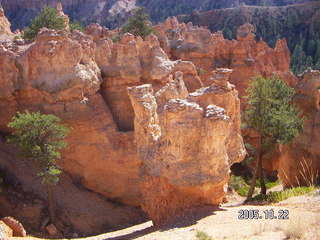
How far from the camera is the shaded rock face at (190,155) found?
11484 millimetres

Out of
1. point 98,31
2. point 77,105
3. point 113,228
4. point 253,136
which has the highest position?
point 98,31

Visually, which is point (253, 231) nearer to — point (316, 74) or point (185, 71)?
point (316, 74)

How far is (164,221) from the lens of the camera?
40.1 ft

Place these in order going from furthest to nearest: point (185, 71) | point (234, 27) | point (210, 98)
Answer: point (234, 27) → point (185, 71) → point (210, 98)

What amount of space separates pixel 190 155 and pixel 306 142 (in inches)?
378

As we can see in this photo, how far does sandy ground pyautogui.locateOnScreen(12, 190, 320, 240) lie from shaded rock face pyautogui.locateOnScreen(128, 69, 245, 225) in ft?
2.59

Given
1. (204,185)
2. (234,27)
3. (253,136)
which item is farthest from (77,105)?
(234,27)

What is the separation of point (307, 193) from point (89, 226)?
30.3 feet

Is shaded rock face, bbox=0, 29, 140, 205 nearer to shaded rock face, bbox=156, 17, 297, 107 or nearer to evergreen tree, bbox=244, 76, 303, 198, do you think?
evergreen tree, bbox=244, 76, 303, 198

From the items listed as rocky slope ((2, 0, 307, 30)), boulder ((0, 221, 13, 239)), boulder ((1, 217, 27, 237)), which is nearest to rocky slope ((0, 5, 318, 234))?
boulder ((1, 217, 27, 237))

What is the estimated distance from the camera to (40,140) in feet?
51.7

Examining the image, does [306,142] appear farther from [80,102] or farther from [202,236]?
[202,236]

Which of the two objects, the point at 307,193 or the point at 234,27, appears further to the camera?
the point at 234,27

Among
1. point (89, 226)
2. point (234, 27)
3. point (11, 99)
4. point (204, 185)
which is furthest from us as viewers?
point (234, 27)
